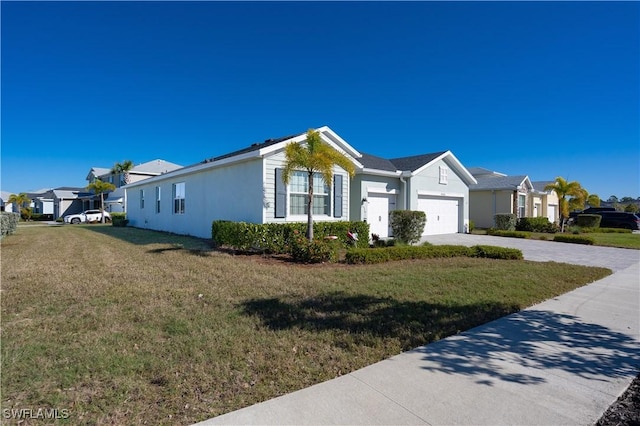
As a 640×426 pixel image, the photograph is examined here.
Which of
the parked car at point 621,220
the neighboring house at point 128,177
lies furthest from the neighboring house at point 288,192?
the neighboring house at point 128,177

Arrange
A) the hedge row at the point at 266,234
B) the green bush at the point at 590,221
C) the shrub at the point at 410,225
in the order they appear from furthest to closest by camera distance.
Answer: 1. the green bush at the point at 590,221
2. the shrub at the point at 410,225
3. the hedge row at the point at 266,234

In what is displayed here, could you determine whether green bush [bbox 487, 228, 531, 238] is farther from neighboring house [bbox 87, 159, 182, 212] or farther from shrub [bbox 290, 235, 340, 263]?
neighboring house [bbox 87, 159, 182, 212]

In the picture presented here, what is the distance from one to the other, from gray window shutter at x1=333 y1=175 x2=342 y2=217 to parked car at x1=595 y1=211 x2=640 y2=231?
27670 mm

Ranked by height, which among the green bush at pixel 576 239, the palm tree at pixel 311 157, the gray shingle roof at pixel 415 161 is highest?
the gray shingle roof at pixel 415 161

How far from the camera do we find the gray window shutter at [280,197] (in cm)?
1155

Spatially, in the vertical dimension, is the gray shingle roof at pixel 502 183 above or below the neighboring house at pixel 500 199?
above

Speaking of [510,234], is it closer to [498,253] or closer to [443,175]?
[443,175]

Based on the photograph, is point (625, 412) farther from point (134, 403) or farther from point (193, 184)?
point (193, 184)

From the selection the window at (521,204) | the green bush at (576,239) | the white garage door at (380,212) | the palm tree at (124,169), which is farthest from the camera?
the palm tree at (124,169)

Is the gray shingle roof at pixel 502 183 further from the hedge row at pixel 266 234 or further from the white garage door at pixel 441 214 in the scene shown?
the hedge row at pixel 266 234

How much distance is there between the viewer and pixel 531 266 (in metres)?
9.16

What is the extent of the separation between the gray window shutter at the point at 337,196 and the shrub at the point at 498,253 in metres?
5.06

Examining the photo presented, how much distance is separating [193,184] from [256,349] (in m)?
13.6

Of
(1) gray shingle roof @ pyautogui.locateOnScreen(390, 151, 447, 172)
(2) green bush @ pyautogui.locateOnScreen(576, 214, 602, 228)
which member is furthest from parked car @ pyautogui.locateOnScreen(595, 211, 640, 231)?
(1) gray shingle roof @ pyautogui.locateOnScreen(390, 151, 447, 172)
